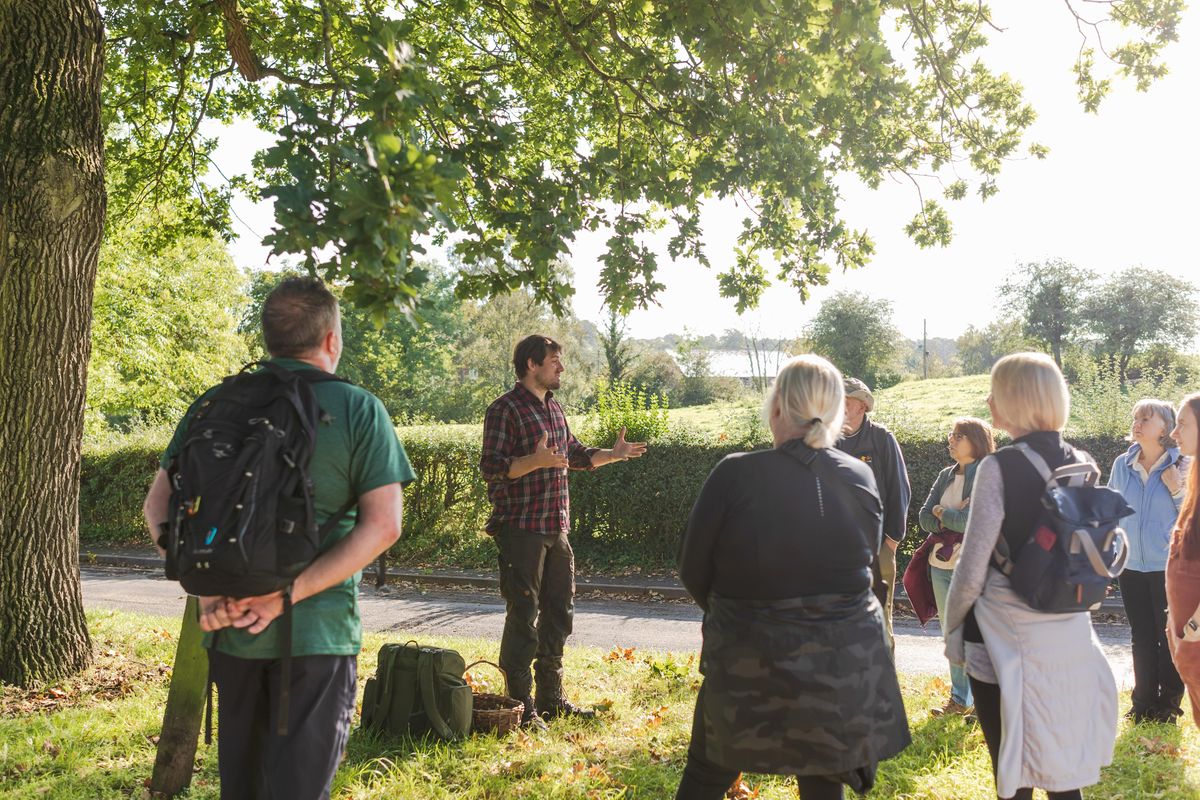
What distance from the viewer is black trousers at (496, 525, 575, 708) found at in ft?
17.5

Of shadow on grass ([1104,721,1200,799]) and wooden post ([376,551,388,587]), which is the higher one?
shadow on grass ([1104,721,1200,799])

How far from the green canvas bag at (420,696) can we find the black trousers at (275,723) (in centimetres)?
226

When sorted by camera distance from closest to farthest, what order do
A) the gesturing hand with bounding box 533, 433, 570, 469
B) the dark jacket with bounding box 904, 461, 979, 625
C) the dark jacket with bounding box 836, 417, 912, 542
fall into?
the gesturing hand with bounding box 533, 433, 570, 469
the dark jacket with bounding box 836, 417, 912, 542
the dark jacket with bounding box 904, 461, 979, 625

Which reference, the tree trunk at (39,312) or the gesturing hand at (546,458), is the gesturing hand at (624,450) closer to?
the gesturing hand at (546,458)

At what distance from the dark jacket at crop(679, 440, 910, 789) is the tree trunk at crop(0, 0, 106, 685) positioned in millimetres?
5022

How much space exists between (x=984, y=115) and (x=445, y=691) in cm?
721

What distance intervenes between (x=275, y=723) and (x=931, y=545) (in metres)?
4.63

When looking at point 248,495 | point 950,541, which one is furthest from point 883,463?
point 248,495

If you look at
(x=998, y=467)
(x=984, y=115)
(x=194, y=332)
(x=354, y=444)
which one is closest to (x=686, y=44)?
(x=984, y=115)

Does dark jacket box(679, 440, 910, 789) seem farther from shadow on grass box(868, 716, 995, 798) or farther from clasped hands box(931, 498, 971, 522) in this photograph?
clasped hands box(931, 498, 971, 522)

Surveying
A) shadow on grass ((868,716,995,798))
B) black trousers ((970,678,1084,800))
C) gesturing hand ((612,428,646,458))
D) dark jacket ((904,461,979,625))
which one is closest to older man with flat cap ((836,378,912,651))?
dark jacket ((904,461,979,625))

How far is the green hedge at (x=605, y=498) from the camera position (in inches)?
536

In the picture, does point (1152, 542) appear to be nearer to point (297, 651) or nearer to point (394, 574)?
point (297, 651)

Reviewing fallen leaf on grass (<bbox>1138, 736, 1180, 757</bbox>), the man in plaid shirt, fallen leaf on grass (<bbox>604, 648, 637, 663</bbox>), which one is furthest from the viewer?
fallen leaf on grass (<bbox>604, 648, 637, 663</bbox>)
